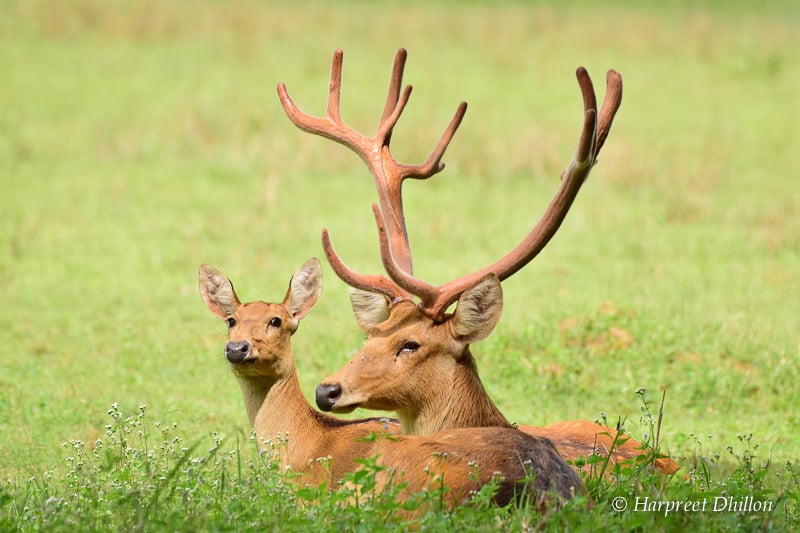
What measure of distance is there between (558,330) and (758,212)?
4978mm

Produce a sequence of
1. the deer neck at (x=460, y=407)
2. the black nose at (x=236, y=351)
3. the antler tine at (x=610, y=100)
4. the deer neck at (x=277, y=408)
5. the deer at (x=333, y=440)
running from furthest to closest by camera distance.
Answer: the deer neck at (x=277, y=408), the black nose at (x=236, y=351), the antler tine at (x=610, y=100), the deer neck at (x=460, y=407), the deer at (x=333, y=440)

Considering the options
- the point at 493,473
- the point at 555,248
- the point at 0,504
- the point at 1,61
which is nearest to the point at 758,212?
the point at 555,248

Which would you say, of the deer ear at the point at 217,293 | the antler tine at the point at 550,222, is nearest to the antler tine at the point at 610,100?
the antler tine at the point at 550,222

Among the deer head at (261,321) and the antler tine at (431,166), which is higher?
the antler tine at (431,166)

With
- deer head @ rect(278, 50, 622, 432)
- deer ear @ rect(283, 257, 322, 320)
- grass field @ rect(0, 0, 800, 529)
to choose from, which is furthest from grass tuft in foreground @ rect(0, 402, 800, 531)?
deer ear @ rect(283, 257, 322, 320)

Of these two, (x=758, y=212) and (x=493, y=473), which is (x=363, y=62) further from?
(x=493, y=473)

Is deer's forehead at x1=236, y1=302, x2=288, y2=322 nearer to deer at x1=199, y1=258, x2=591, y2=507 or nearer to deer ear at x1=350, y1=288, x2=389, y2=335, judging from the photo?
deer at x1=199, y1=258, x2=591, y2=507

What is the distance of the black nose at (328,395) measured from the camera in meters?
5.44

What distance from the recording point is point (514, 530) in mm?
4590

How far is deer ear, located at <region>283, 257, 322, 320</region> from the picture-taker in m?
6.82

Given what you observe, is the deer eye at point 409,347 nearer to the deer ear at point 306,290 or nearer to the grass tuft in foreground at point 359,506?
the grass tuft in foreground at point 359,506

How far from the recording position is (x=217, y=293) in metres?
6.83

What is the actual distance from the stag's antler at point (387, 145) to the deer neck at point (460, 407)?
2.86ft

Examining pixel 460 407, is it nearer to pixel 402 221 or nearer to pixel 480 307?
pixel 480 307
